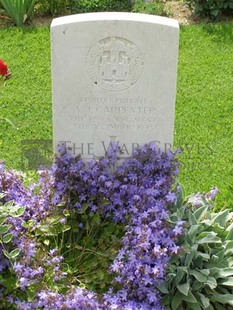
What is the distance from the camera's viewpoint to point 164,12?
732 centimetres

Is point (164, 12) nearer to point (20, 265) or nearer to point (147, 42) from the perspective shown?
point (147, 42)

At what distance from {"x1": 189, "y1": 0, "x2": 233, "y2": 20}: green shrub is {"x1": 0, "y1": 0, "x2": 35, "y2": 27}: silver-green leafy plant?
1896 mm

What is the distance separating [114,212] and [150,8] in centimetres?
405

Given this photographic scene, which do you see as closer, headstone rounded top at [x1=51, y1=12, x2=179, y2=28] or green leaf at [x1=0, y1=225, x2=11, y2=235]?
green leaf at [x1=0, y1=225, x2=11, y2=235]

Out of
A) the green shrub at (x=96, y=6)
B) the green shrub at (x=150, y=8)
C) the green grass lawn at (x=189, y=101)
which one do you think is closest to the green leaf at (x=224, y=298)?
the green grass lawn at (x=189, y=101)

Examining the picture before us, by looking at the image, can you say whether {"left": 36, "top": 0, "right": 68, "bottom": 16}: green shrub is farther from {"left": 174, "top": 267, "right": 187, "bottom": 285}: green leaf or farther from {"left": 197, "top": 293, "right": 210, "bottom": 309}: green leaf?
{"left": 197, "top": 293, "right": 210, "bottom": 309}: green leaf

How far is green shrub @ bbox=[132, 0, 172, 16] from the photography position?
7.08m

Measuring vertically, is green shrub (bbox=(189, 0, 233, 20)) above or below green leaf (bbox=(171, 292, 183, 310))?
above

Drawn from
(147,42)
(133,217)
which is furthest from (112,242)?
(147,42)

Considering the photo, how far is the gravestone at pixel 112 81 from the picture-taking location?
3484 mm

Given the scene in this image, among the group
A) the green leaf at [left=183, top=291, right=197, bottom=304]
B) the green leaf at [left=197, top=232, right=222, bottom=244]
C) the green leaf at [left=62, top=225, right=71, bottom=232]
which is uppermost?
the green leaf at [left=62, top=225, right=71, bottom=232]

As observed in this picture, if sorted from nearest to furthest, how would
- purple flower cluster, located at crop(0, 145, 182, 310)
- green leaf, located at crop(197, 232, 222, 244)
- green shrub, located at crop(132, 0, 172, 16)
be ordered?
purple flower cluster, located at crop(0, 145, 182, 310), green leaf, located at crop(197, 232, 222, 244), green shrub, located at crop(132, 0, 172, 16)
